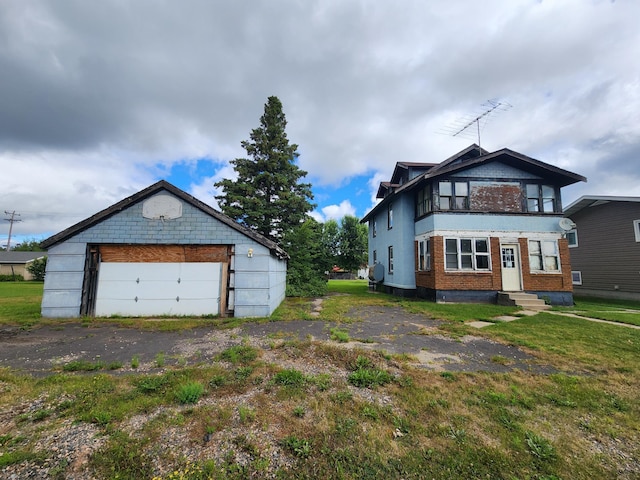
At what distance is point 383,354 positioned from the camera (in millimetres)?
5211

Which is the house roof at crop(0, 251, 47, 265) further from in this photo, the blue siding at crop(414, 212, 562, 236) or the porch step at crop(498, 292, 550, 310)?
the porch step at crop(498, 292, 550, 310)

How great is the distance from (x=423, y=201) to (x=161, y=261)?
12.7 metres

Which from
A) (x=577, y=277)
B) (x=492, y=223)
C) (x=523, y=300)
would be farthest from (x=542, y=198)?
(x=577, y=277)

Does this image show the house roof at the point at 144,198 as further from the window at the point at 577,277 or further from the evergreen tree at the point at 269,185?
the window at the point at 577,277

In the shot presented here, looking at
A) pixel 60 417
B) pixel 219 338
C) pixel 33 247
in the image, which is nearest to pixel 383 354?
pixel 219 338

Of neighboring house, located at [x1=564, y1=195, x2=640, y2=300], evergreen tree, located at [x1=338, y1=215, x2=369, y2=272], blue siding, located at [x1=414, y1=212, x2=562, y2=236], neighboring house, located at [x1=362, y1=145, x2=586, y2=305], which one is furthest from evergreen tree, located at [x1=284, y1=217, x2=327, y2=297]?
neighboring house, located at [x1=564, y1=195, x2=640, y2=300]

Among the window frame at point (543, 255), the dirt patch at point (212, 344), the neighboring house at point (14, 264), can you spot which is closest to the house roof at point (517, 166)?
the window frame at point (543, 255)

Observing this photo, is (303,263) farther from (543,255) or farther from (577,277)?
(577,277)

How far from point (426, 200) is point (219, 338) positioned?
12080 millimetres

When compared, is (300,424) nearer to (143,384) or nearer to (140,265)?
(143,384)

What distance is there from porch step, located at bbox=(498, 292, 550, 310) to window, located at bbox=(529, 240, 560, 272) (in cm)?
165

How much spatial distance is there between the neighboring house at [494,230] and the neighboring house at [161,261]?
849cm

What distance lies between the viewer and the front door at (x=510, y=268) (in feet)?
42.5

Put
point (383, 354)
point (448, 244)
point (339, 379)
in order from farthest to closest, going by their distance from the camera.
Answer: point (448, 244)
point (383, 354)
point (339, 379)
